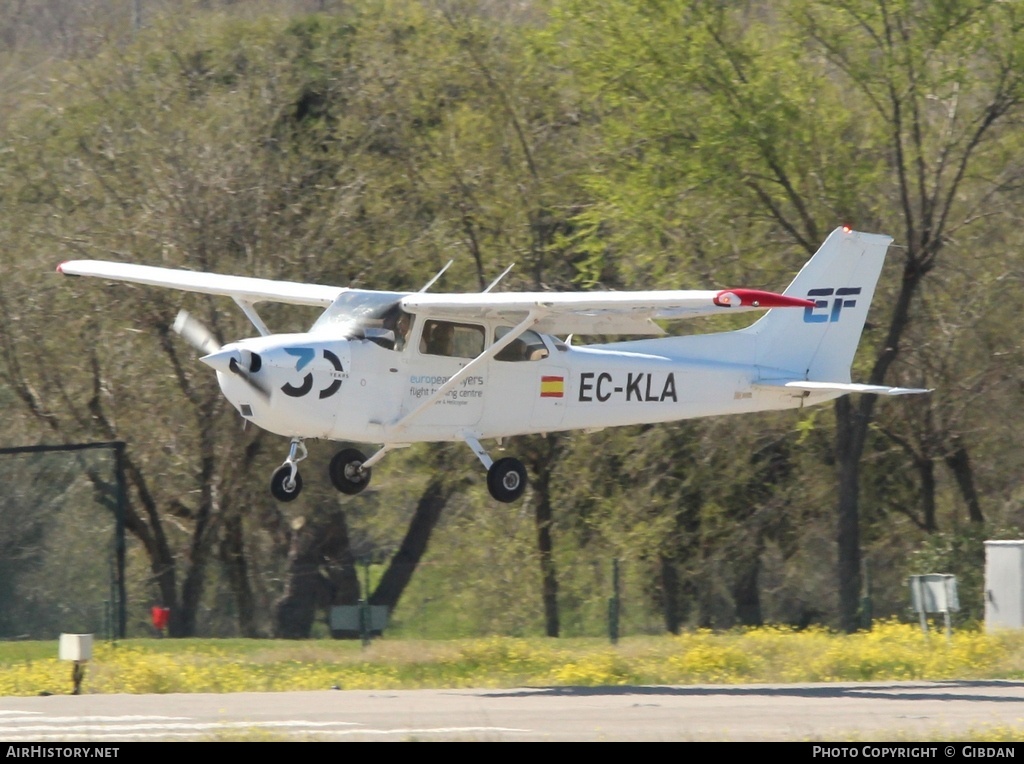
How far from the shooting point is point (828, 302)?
65.7 ft

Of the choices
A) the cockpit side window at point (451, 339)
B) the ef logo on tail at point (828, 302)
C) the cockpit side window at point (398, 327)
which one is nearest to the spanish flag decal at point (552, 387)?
the cockpit side window at point (451, 339)

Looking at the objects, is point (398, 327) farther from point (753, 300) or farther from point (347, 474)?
point (753, 300)

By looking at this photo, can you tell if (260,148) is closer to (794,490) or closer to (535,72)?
(535,72)

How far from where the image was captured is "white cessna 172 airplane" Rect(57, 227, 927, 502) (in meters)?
15.7

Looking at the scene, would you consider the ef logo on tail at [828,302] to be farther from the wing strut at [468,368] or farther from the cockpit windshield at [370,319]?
the cockpit windshield at [370,319]

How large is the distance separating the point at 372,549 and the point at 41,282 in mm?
10377

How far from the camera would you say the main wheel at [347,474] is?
17.5 meters

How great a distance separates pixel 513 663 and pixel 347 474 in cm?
281

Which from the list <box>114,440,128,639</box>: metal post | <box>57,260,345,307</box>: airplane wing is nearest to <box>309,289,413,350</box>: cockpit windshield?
<box>57,260,345,307</box>: airplane wing

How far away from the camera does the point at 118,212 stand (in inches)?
1026

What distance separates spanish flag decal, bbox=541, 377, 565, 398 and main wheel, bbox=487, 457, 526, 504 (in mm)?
826

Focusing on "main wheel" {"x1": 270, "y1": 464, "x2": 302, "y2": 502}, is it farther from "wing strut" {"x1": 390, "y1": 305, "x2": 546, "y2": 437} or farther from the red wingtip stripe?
the red wingtip stripe

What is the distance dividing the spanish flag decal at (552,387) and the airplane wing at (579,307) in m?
0.58

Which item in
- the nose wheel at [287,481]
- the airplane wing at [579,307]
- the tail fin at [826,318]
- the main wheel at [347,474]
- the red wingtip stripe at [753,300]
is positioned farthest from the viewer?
the tail fin at [826,318]
